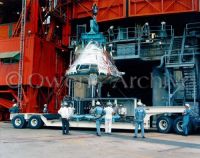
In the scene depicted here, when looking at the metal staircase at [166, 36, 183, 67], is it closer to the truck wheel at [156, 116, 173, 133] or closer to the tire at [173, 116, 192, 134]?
the truck wheel at [156, 116, 173, 133]

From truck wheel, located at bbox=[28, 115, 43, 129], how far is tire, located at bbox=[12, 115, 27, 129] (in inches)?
15.8

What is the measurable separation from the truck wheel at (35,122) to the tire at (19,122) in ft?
1.31

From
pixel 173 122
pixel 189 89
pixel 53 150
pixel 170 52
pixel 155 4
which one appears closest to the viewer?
pixel 53 150

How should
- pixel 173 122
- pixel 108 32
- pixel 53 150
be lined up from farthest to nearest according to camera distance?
pixel 108 32
pixel 173 122
pixel 53 150

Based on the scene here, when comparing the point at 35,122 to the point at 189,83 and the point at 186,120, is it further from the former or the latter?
the point at 189,83

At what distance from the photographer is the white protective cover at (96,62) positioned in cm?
2209

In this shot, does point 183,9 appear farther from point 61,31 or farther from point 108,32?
point 61,31

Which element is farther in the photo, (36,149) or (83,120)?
(83,120)

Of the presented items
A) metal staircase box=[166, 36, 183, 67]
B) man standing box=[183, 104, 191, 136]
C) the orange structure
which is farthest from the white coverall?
the orange structure

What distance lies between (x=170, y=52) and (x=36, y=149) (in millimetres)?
15919

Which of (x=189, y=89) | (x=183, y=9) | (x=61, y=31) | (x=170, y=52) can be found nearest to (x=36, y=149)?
(x=189, y=89)

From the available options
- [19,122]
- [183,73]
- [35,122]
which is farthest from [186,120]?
[19,122]

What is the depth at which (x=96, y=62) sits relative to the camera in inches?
864

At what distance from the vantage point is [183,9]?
26.5 m
